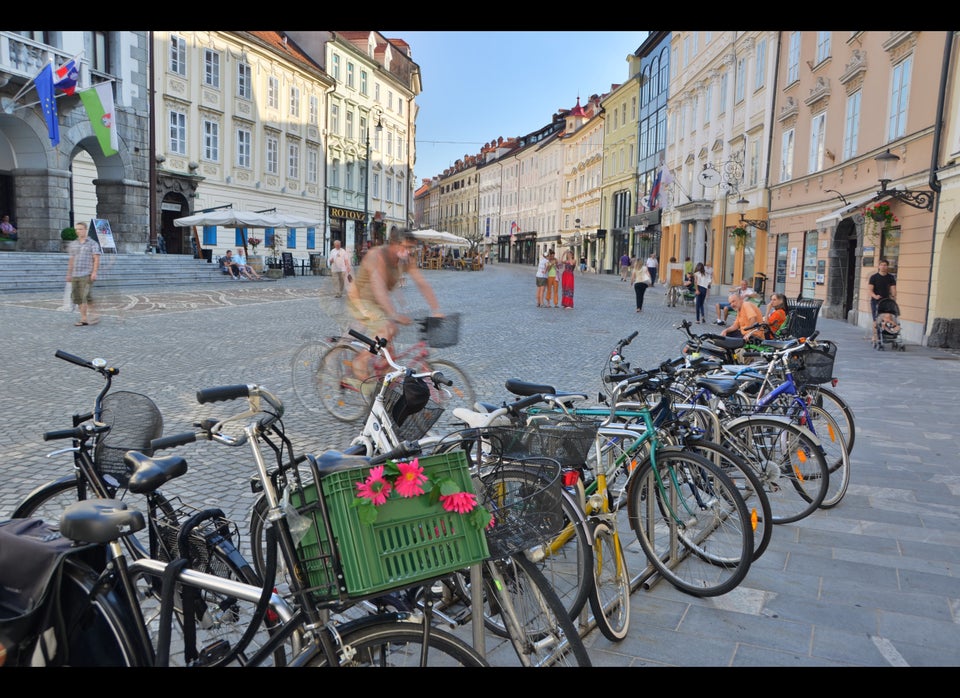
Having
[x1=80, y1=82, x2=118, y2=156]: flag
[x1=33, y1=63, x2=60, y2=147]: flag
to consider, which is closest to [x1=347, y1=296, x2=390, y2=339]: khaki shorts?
[x1=33, y1=63, x2=60, y2=147]: flag

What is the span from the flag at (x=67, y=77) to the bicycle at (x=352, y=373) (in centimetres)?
1892

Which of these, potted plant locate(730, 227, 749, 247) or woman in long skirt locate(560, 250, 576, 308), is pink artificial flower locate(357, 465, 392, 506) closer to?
woman in long skirt locate(560, 250, 576, 308)

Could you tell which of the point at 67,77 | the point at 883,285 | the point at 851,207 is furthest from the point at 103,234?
the point at 883,285

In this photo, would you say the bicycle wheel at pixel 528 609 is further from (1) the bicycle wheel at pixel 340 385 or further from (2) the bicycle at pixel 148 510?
(1) the bicycle wheel at pixel 340 385

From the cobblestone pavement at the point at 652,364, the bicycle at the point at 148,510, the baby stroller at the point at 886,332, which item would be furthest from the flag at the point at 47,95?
the bicycle at the point at 148,510

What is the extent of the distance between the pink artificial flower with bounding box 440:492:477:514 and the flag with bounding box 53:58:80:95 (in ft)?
80.0

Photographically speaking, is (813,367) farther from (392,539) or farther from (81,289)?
(81,289)

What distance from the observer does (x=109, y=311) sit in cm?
1633

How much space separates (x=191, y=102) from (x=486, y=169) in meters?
71.2

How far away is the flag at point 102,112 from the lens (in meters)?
22.3

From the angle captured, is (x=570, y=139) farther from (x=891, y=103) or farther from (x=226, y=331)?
(x=226, y=331)

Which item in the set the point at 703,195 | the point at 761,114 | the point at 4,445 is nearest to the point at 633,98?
the point at 703,195

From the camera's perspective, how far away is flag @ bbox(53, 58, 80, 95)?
22031 millimetres

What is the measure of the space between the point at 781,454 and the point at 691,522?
3.66 feet
